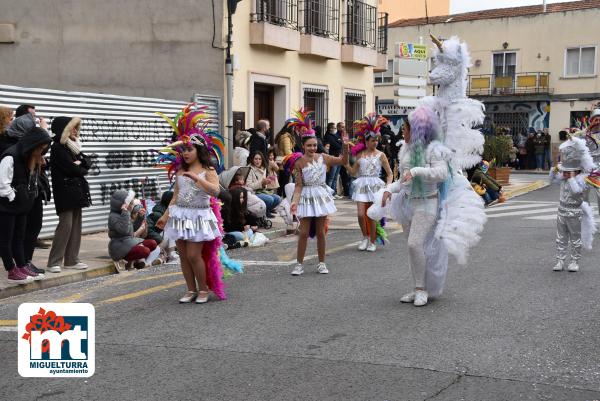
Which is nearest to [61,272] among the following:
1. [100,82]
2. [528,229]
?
[528,229]

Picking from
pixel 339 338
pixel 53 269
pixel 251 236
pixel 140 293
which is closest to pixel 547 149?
pixel 251 236

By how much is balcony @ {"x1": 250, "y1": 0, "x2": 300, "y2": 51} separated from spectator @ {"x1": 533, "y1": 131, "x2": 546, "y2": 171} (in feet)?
66.1

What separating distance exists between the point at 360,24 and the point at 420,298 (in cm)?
1850

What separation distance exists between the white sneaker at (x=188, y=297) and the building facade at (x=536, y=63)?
3459cm

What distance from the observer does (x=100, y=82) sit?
750 inches

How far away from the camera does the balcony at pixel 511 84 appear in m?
40.9

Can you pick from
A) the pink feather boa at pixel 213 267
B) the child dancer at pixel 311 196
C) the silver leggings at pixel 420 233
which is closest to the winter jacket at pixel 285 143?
the child dancer at pixel 311 196

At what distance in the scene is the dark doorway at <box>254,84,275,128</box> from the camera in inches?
826

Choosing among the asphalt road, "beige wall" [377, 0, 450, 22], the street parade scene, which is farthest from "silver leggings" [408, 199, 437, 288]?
"beige wall" [377, 0, 450, 22]

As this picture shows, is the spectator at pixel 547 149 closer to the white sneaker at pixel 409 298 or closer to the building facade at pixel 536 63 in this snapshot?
the building facade at pixel 536 63

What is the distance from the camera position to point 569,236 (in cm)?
1003

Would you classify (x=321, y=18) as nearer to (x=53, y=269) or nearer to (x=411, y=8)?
(x=53, y=269)

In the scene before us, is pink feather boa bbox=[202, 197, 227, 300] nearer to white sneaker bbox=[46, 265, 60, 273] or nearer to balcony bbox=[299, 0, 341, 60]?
white sneaker bbox=[46, 265, 60, 273]

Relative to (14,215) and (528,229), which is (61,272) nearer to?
(14,215)
